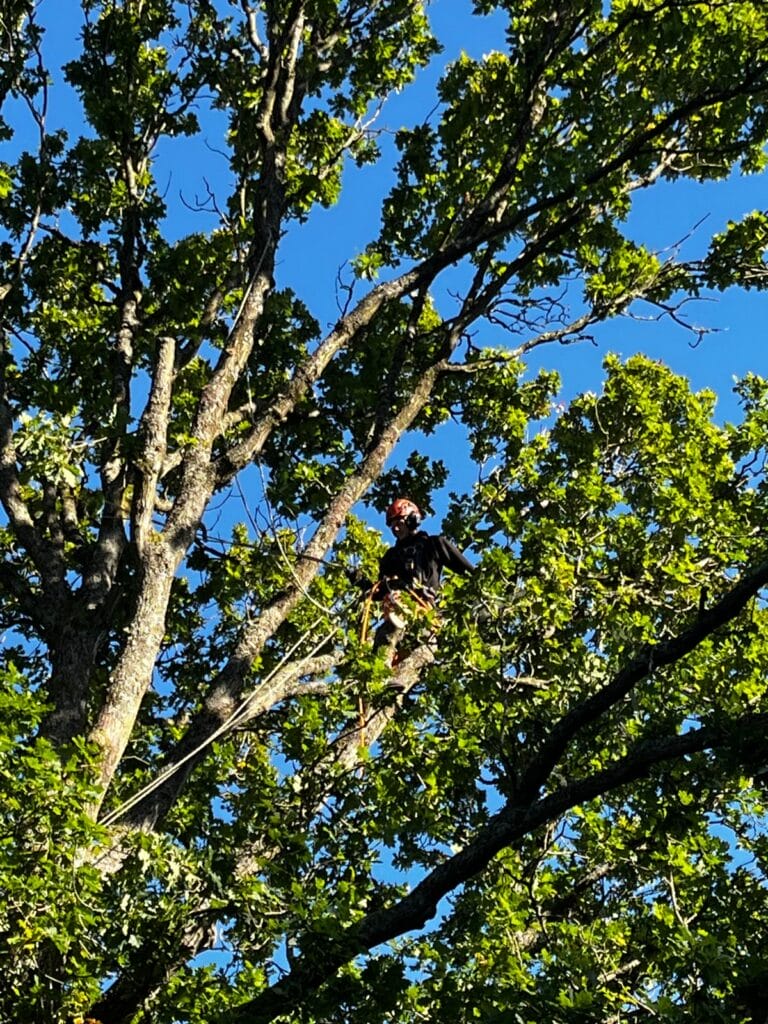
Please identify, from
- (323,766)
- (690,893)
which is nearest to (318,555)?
(323,766)

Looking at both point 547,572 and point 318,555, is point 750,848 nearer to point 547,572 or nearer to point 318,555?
point 547,572

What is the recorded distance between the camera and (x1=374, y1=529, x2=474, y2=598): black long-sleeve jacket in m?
8.84

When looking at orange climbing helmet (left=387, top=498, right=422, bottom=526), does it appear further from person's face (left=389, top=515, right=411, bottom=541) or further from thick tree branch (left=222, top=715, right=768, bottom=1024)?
thick tree branch (left=222, top=715, right=768, bottom=1024)

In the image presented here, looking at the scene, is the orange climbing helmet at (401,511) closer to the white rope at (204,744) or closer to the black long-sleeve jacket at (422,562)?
the black long-sleeve jacket at (422,562)

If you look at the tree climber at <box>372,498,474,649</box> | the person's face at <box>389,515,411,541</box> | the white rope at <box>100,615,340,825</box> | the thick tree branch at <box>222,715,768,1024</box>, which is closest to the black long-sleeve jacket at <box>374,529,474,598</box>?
the tree climber at <box>372,498,474,649</box>

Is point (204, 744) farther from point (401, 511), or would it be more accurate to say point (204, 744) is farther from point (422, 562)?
point (401, 511)

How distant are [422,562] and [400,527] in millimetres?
826

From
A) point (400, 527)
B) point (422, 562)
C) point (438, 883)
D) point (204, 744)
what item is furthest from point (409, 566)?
point (438, 883)

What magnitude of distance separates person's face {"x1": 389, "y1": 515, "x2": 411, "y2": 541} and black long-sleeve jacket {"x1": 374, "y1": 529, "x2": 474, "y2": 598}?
0.44m

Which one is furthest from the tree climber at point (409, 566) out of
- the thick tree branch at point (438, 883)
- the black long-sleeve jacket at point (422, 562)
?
the thick tree branch at point (438, 883)

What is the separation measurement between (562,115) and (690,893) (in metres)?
7.33

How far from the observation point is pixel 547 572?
743 centimetres

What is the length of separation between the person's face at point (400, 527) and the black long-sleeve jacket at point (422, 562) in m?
0.44

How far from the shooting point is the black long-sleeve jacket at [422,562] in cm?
884
